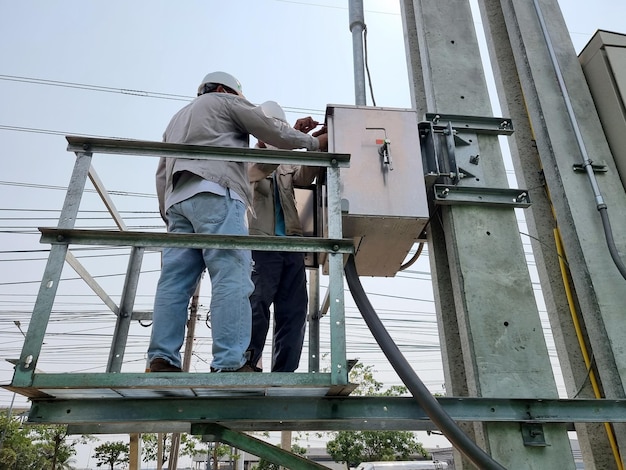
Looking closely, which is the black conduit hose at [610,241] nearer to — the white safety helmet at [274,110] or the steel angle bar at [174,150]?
the steel angle bar at [174,150]

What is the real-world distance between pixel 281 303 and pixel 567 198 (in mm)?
2140

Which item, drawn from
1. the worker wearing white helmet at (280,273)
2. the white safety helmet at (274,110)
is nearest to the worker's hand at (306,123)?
the worker wearing white helmet at (280,273)

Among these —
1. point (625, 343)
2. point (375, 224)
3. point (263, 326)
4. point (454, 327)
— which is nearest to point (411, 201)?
point (375, 224)

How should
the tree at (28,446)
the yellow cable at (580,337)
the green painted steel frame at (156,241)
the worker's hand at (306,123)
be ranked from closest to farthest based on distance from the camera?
the green painted steel frame at (156,241) < the yellow cable at (580,337) < the worker's hand at (306,123) < the tree at (28,446)

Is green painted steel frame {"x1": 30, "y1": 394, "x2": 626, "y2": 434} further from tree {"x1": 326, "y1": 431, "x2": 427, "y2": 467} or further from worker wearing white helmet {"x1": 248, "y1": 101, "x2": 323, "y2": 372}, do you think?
tree {"x1": 326, "y1": 431, "x2": 427, "y2": 467}

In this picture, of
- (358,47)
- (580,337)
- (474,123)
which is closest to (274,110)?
(358,47)

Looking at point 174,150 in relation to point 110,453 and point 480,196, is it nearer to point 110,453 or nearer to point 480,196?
point 480,196

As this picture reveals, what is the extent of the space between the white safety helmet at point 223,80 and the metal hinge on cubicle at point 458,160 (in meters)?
1.30

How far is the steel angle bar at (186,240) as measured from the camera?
204cm

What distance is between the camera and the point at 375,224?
3.09 metres

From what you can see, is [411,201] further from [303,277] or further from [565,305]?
[565,305]

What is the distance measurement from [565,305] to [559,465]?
1.27m

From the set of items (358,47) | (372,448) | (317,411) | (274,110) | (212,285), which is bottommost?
(317,411)

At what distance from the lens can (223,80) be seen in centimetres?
304
